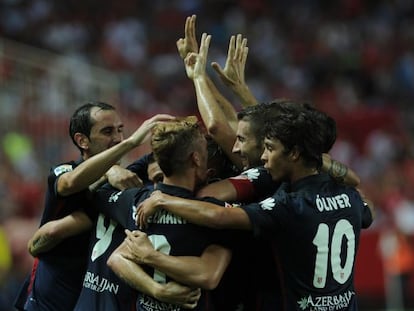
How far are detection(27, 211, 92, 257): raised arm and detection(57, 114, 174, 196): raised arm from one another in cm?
30

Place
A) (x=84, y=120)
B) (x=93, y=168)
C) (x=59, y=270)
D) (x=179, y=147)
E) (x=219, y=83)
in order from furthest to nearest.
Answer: (x=219, y=83) → (x=59, y=270) → (x=84, y=120) → (x=93, y=168) → (x=179, y=147)

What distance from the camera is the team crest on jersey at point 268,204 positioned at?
5.38m

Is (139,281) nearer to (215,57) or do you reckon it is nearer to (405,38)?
(215,57)

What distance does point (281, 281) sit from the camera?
5.50m

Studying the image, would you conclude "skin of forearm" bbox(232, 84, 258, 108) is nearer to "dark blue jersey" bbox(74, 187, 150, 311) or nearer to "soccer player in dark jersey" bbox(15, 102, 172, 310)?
"soccer player in dark jersey" bbox(15, 102, 172, 310)

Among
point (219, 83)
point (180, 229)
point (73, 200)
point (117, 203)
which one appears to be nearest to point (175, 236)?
point (180, 229)

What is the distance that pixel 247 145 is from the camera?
19.4 feet

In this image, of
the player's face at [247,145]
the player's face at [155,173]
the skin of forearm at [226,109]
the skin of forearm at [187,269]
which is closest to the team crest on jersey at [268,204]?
the skin of forearm at [187,269]

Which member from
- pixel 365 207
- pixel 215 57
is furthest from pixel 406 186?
pixel 365 207

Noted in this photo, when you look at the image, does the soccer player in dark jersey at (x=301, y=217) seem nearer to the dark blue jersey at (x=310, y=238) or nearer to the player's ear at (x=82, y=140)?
the dark blue jersey at (x=310, y=238)

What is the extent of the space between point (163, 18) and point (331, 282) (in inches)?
692

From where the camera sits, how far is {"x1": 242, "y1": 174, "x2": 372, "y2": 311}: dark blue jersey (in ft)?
17.7

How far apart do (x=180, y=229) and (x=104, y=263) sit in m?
0.88

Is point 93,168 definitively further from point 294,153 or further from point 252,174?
point 294,153
